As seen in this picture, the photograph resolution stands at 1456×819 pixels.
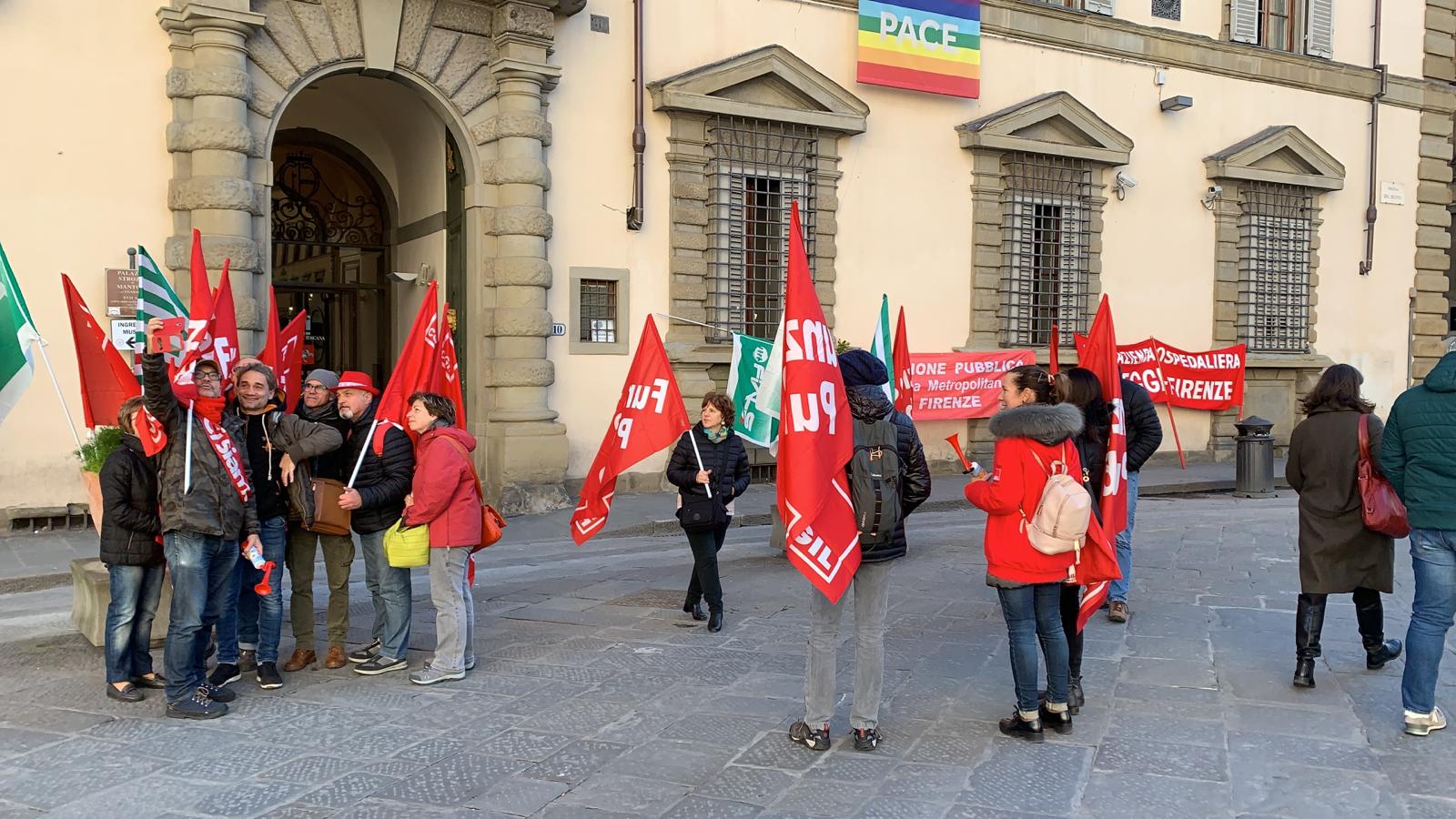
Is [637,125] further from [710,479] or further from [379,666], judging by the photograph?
[379,666]

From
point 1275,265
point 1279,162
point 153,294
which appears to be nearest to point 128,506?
point 153,294

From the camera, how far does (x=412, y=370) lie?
6523mm

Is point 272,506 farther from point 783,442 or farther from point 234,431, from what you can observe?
point 783,442

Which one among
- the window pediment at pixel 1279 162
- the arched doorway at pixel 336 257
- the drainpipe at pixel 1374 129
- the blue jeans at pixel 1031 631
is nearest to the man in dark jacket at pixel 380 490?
the blue jeans at pixel 1031 631

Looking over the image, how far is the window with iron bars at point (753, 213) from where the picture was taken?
45.7 ft

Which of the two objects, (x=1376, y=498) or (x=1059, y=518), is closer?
(x=1059, y=518)

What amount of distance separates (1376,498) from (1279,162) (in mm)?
14085

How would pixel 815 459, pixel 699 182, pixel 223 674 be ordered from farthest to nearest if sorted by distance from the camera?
pixel 699 182
pixel 223 674
pixel 815 459

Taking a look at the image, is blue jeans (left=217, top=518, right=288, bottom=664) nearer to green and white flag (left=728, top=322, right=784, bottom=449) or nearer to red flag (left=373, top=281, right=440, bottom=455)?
red flag (left=373, top=281, right=440, bottom=455)

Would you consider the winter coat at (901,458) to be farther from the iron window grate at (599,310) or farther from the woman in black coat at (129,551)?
the iron window grate at (599,310)

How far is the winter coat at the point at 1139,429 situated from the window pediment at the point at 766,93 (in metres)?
7.48

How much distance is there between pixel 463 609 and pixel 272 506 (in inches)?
42.9

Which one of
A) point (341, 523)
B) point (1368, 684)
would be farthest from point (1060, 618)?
point (341, 523)

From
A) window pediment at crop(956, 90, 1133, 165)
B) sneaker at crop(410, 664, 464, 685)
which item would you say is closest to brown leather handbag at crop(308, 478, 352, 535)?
sneaker at crop(410, 664, 464, 685)
